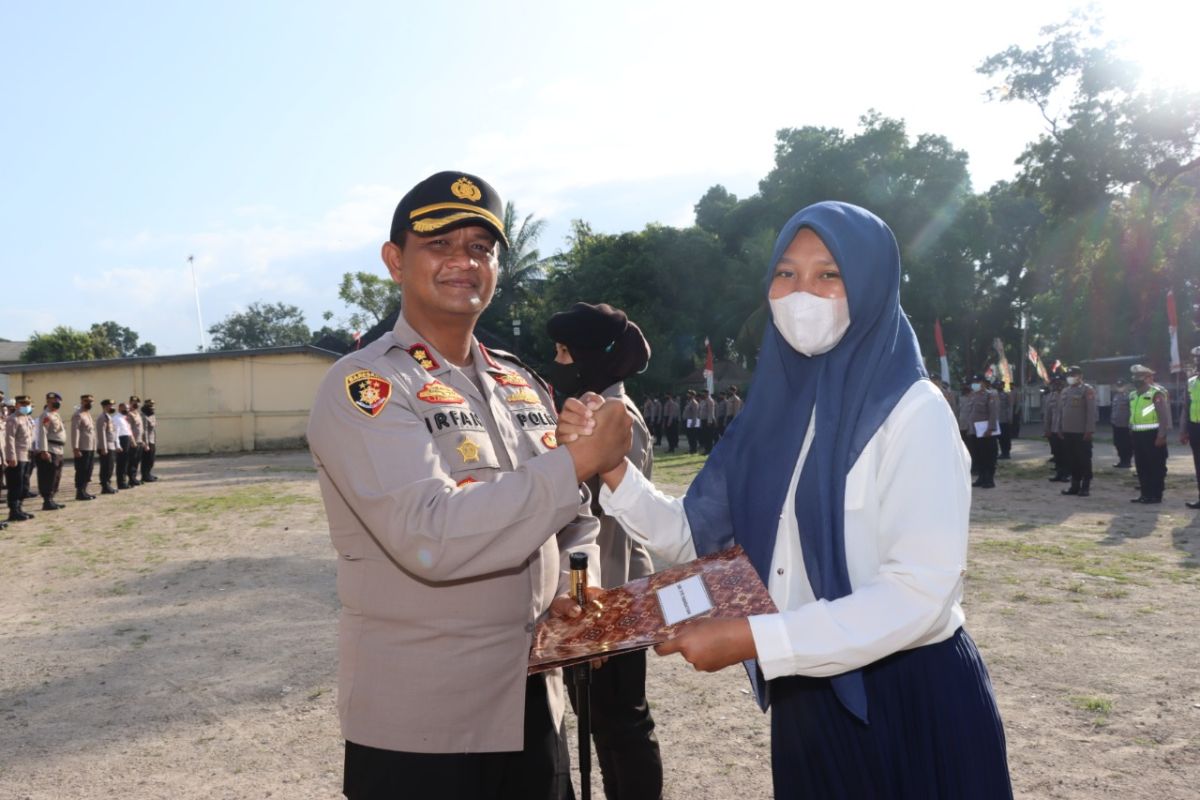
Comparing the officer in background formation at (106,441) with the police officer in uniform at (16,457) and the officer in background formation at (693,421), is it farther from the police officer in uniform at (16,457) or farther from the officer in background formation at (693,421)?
the officer in background formation at (693,421)

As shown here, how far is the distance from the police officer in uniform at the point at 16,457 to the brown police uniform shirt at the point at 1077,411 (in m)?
17.0

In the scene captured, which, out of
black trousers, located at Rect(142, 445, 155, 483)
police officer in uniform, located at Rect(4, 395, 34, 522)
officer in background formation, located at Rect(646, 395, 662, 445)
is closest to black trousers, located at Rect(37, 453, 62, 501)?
police officer in uniform, located at Rect(4, 395, 34, 522)

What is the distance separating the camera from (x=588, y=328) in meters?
3.57

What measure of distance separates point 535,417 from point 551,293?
37452mm

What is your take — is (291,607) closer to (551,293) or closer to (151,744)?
(151,744)

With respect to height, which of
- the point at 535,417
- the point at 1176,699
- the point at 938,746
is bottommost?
the point at 1176,699

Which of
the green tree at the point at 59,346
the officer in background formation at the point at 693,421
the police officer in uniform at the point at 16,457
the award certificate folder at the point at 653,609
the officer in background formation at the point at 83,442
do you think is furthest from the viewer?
the green tree at the point at 59,346

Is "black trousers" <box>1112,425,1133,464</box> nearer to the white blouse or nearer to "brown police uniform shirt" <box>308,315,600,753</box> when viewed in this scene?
the white blouse

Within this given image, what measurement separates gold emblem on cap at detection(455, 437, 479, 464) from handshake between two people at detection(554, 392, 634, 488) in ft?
0.64

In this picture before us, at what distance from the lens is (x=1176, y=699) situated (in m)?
4.75

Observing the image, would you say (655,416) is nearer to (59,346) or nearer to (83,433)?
(83,433)

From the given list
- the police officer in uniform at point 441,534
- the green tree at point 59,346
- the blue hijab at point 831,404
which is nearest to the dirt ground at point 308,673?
the police officer in uniform at point 441,534

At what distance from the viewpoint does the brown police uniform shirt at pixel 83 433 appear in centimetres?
1789

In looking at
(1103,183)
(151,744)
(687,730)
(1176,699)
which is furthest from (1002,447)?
(151,744)
